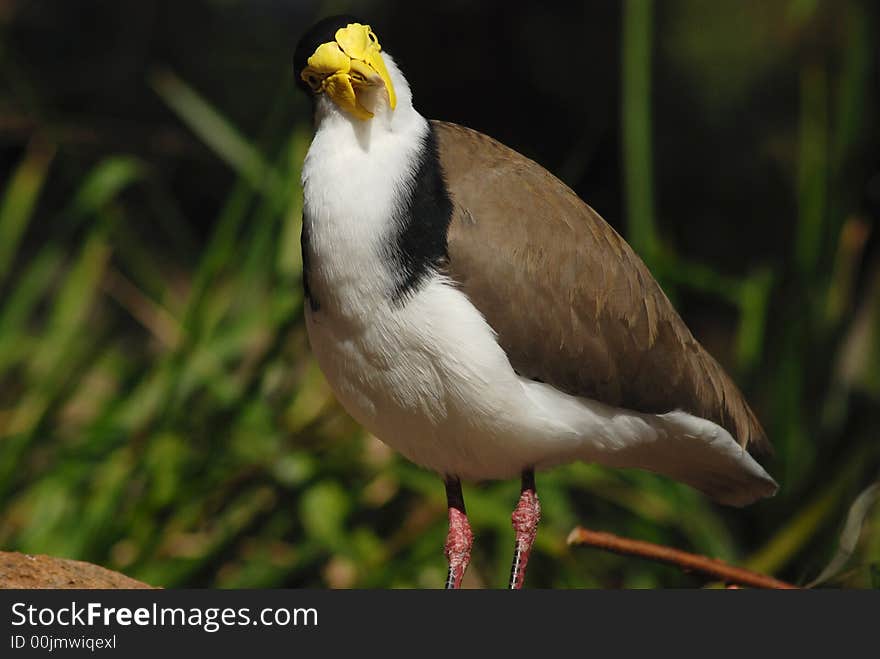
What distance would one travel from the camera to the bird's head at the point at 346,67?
94.1 inches

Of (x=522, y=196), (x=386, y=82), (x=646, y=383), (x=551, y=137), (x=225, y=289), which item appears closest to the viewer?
(x=386, y=82)

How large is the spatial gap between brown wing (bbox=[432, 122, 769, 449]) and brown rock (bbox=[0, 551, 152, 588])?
0.87 metres

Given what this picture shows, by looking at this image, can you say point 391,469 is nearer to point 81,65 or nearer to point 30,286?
point 30,286

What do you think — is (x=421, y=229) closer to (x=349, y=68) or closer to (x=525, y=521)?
(x=349, y=68)

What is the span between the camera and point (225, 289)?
4.34 meters

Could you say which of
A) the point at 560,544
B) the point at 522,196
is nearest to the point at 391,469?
the point at 560,544

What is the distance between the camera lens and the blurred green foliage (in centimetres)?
391

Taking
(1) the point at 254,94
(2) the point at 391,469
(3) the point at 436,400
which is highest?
(1) the point at 254,94

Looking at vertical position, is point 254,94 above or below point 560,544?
above

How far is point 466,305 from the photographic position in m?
2.51

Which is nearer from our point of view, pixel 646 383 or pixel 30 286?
pixel 646 383

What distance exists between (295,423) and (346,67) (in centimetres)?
204

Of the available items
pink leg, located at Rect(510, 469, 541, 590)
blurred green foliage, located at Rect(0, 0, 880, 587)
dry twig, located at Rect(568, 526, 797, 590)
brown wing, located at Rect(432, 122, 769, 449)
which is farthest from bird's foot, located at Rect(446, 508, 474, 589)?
blurred green foliage, located at Rect(0, 0, 880, 587)

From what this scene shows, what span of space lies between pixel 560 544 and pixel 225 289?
138 cm
